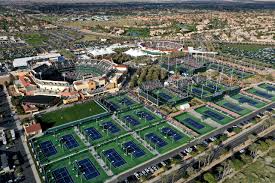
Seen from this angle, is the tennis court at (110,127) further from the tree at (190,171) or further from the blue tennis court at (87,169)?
the tree at (190,171)

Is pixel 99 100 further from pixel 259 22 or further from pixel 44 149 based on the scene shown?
pixel 259 22

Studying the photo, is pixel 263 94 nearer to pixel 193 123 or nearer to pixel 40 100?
pixel 193 123

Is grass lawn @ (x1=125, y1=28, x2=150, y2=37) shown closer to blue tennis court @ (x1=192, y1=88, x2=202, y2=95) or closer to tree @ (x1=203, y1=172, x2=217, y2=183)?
blue tennis court @ (x1=192, y1=88, x2=202, y2=95)

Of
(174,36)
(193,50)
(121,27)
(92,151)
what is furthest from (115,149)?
(121,27)

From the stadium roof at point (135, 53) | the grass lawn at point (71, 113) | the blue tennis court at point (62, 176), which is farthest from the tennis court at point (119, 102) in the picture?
the stadium roof at point (135, 53)

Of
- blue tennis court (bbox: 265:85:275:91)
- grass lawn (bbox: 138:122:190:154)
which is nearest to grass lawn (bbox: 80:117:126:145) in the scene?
grass lawn (bbox: 138:122:190:154)

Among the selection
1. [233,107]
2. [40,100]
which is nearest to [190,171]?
[233,107]
